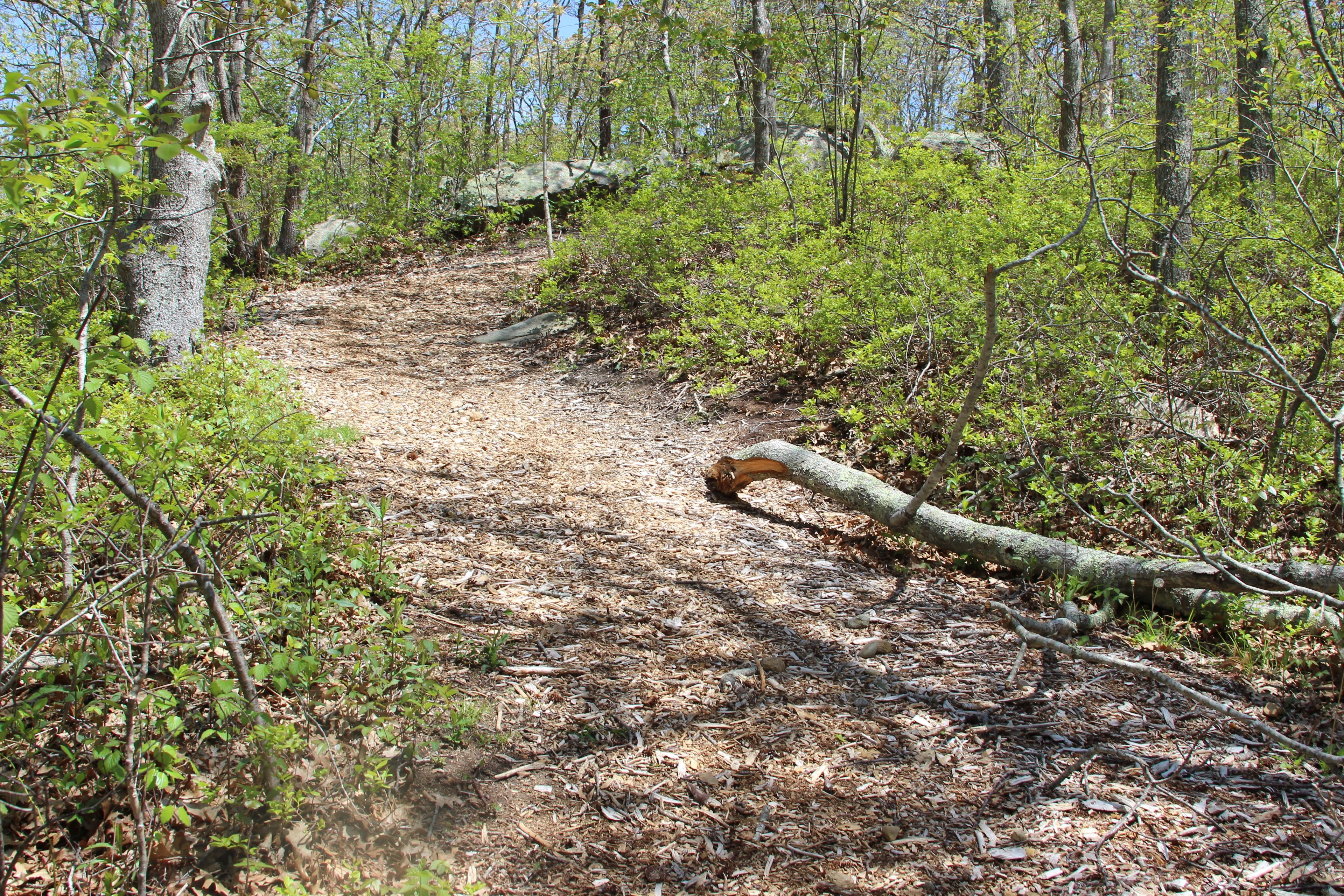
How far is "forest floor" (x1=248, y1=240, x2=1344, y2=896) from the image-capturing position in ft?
7.82

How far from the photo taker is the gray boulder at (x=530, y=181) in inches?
613

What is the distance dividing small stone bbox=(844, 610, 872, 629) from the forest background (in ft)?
3.94

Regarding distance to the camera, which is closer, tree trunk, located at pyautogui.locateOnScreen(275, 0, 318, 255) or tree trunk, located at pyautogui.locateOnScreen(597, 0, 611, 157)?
tree trunk, located at pyautogui.locateOnScreen(275, 0, 318, 255)

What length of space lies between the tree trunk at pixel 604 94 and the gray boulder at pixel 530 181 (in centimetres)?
85

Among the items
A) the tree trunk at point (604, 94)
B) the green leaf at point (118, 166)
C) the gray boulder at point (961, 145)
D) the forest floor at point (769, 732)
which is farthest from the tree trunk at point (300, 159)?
the green leaf at point (118, 166)

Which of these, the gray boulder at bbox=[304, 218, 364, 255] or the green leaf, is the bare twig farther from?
the gray boulder at bbox=[304, 218, 364, 255]

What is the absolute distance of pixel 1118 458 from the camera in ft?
Answer: 15.9

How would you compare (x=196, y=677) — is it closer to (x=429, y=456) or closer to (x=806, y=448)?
(x=429, y=456)

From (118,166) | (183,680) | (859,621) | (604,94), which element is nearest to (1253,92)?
(859,621)

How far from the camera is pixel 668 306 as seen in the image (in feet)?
29.8

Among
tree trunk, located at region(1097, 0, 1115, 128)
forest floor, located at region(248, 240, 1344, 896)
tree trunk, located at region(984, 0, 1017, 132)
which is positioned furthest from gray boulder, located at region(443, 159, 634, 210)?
forest floor, located at region(248, 240, 1344, 896)

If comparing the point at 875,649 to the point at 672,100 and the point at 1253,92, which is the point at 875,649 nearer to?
the point at 1253,92

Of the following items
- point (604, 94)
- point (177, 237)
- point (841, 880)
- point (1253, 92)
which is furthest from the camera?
point (604, 94)

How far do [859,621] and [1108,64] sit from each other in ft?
68.1
